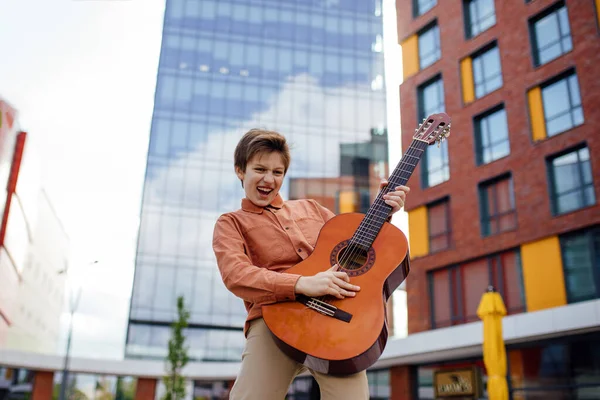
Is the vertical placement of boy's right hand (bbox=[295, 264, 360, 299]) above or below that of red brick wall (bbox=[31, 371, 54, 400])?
above

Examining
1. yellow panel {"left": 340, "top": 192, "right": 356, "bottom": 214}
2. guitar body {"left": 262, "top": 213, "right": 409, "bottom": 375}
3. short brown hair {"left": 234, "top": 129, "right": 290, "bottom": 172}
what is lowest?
guitar body {"left": 262, "top": 213, "right": 409, "bottom": 375}

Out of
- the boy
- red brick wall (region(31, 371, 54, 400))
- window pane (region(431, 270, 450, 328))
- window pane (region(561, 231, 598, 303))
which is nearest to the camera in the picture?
the boy

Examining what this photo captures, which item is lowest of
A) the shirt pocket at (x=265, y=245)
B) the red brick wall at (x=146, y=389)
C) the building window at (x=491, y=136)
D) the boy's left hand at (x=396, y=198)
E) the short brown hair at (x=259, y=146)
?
the red brick wall at (x=146, y=389)

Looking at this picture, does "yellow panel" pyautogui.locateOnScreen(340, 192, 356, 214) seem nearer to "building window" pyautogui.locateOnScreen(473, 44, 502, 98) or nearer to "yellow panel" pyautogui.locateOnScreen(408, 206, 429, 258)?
"yellow panel" pyautogui.locateOnScreen(408, 206, 429, 258)

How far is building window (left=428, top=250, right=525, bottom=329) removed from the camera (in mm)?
15820

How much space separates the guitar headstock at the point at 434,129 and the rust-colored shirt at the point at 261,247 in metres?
0.67

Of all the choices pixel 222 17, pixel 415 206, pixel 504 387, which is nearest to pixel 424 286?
pixel 415 206

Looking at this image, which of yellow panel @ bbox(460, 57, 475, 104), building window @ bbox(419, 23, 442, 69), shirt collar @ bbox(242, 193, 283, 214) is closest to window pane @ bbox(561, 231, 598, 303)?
yellow panel @ bbox(460, 57, 475, 104)

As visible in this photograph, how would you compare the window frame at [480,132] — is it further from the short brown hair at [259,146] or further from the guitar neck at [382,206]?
the short brown hair at [259,146]

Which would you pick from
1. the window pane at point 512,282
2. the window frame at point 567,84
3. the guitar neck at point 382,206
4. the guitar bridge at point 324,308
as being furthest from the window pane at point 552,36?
the guitar bridge at point 324,308

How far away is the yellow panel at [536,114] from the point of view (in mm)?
16000

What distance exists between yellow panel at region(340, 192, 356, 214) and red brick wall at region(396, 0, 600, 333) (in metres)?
12.8

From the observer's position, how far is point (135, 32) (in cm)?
551

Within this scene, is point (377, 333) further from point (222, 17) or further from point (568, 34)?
point (222, 17)
